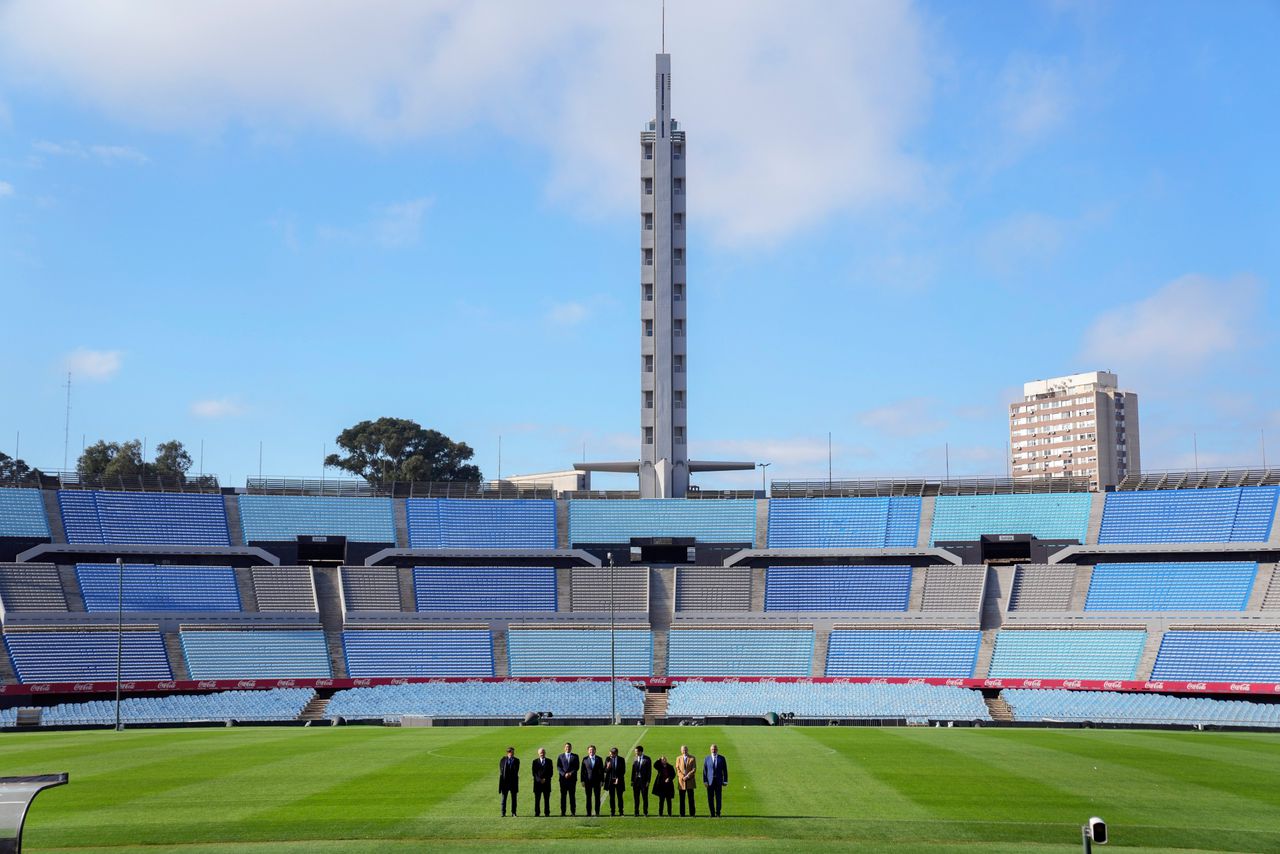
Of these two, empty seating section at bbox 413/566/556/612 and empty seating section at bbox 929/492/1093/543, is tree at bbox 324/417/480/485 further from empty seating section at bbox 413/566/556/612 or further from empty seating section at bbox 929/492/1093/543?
empty seating section at bbox 929/492/1093/543

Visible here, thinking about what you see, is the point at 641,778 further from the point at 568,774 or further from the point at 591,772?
the point at 568,774

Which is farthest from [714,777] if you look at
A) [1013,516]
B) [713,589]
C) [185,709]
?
[1013,516]

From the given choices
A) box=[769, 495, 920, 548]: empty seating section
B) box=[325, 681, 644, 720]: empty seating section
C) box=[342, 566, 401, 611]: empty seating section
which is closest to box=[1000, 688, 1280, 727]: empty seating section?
box=[769, 495, 920, 548]: empty seating section

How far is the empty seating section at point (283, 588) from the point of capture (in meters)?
77.2

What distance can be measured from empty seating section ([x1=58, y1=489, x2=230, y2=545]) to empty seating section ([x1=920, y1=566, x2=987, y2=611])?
5002 centimetres

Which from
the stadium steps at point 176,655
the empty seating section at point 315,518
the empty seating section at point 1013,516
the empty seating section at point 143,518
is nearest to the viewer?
the stadium steps at point 176,655

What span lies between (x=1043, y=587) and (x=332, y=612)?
4887 centimetres

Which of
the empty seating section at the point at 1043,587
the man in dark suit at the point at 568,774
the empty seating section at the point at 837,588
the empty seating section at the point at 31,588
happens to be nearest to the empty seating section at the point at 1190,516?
the empty seating section at the point at 1043,587

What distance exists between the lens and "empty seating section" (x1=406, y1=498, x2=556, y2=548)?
275 ft

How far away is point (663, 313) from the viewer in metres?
88.2

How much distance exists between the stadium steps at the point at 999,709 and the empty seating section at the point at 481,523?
33300mm

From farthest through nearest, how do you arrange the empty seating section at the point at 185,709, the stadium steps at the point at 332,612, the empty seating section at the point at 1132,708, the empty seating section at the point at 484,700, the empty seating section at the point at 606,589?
1. the empty seating section at the point at 606,589
2. the stadium steps at the point at 332,612
3. the empty seating section at the point at 484,700
4. the empty seating section at the point at 185,709
5. the empty seating section at the point at 1132,708

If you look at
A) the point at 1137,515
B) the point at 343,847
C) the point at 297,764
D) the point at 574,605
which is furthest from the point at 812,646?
the point at 343,847

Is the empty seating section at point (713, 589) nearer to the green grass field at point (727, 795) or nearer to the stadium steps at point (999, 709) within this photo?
the stadium steps at point (999, 709)
